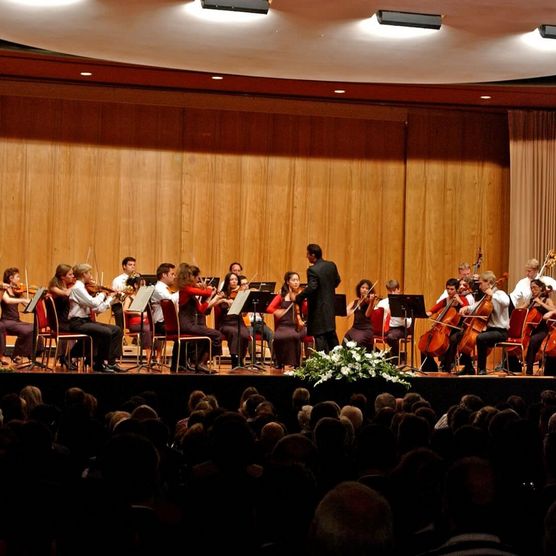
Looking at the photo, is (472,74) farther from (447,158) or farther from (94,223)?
(94,223)

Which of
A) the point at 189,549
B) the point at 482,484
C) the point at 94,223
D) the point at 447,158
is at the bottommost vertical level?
the point at 189,549

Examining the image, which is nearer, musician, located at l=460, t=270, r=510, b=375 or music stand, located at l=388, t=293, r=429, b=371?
music stand, located at l=388, t=293, r=429, b=371

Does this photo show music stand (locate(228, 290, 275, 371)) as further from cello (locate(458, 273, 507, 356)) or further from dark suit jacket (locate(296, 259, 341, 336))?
cello (locate(458, 273, 507, 356))

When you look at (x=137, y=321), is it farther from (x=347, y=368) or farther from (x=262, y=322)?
(x=347, y=368)

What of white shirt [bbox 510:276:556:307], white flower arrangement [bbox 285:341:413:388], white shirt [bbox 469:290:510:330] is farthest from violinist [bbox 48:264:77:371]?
white shirt [bbox 510:276:556:307]

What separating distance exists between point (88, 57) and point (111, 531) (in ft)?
30.8

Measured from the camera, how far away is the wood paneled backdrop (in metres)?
13.0

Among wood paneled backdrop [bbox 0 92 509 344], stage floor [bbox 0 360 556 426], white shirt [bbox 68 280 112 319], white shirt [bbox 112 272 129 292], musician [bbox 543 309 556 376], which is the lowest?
stage floor [bbox 0 360 556 426]

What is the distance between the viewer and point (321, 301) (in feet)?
32.4

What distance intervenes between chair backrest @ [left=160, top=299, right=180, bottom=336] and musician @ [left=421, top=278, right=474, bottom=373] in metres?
3.12

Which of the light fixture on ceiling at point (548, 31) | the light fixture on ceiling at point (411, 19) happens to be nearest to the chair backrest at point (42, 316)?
the light fixture on ceiling at point (411, 19)

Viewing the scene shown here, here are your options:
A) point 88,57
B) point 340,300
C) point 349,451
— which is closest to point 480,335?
point 340,300

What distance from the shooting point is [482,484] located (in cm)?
248

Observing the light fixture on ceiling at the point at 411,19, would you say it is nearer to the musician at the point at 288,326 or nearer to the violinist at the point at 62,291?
the musician at the point at 288,326
